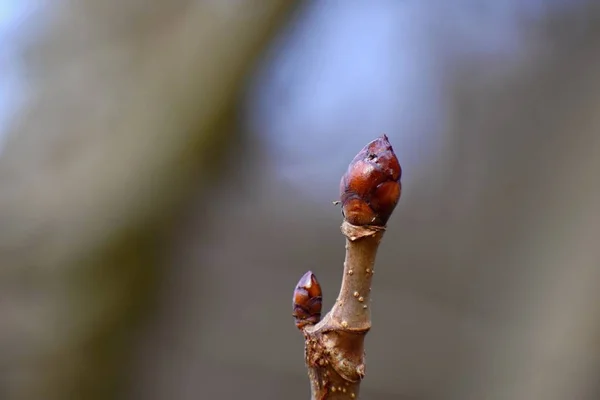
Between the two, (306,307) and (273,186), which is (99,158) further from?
(306,307)

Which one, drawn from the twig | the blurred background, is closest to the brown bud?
the twig

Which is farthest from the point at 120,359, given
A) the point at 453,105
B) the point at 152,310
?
the point at 453,105

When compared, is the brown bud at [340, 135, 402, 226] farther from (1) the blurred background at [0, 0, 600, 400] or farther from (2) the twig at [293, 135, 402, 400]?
(1) the blurred background at [0, 0, 600, 400]

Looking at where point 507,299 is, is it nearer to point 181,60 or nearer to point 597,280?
point 597,280

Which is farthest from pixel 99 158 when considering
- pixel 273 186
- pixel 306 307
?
pixel 306 307

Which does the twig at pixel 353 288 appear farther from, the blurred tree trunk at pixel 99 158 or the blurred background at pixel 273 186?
the blurred tree trunk at pixel 99 158

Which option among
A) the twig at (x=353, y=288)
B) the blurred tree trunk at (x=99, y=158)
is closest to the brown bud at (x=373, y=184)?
the twig at (x=353, y=288)
